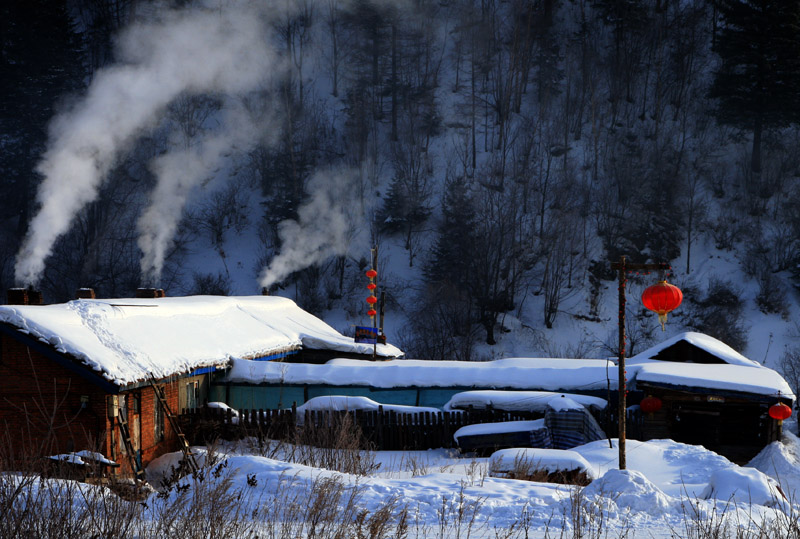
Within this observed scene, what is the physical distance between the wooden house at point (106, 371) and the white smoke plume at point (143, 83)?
18.4 metres

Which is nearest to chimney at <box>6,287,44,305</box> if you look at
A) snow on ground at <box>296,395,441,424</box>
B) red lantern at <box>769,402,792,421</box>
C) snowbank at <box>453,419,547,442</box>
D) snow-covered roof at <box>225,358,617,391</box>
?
snow-covered roof at <box>225,358,617,391</box>

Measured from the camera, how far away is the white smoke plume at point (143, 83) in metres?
41.1

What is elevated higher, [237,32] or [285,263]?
[237,32]

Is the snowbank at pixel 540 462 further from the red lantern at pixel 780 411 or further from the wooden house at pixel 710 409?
the red lantern at pixel 780 411

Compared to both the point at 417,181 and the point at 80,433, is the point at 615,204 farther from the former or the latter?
the point at 80,433

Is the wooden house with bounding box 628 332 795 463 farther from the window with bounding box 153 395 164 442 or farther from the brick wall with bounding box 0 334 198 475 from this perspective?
the brick wall with bounding box 0 334 198 475

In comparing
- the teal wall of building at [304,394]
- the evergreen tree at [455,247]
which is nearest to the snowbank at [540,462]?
the teal wall of building at [304,394]

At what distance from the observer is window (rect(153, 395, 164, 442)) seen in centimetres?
1789

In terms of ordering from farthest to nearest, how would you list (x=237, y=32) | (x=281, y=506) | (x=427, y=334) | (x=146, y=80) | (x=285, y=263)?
1. (x=237, y=32)
2. (x=146, y=80)
3. (x=285, y=263)
4. (x=427, y=334)
5. (x=281, y=506)

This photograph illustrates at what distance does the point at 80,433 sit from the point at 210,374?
6.38 m

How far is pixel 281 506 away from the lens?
321 inches

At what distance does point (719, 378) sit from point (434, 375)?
28.0 ft

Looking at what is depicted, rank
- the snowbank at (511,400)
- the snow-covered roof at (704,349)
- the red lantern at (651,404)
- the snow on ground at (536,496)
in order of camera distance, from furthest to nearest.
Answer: the snow-covered roof at (704,349) < the snowbank at (511,400) < the red lantern at (651,404) < the snow on ground at (536,496)

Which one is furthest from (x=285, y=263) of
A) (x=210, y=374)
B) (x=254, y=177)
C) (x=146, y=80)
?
(x=210, y=374)
